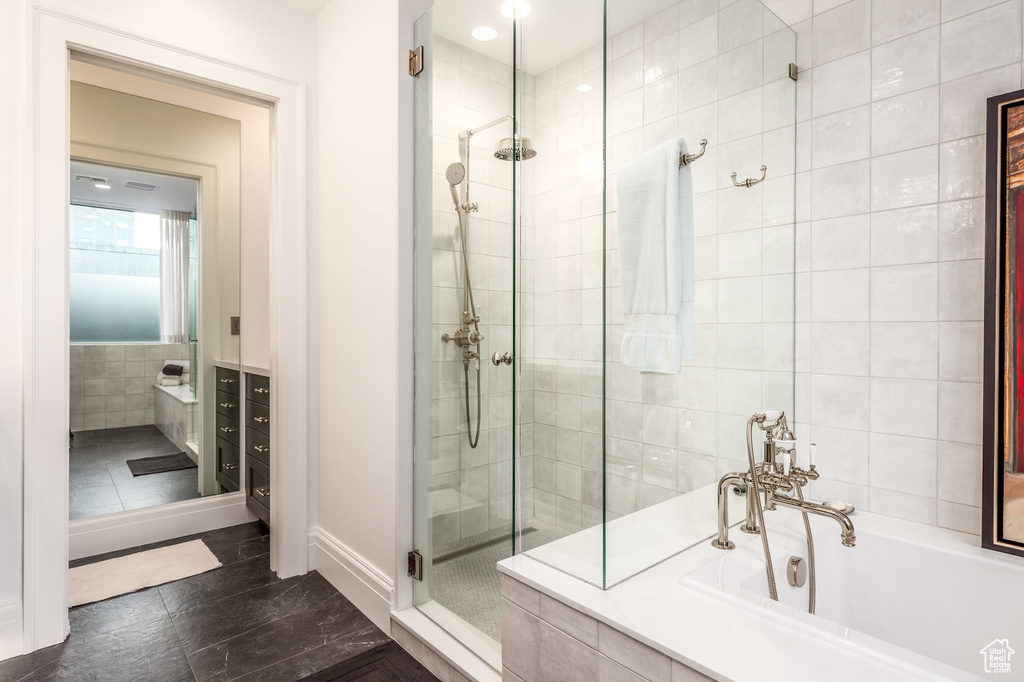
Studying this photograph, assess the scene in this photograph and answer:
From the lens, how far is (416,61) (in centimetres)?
191

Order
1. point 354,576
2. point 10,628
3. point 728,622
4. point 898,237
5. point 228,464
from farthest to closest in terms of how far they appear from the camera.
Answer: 1. point 228,464
2. point 354,576
3. point 10,628
4. point 898,237
5. point 728,622

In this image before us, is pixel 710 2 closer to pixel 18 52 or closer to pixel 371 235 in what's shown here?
pixel 371 235

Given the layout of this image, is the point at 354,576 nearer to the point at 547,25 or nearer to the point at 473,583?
the point at 473,583

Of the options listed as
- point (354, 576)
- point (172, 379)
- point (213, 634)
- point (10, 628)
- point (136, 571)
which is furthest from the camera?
point (172, 379)

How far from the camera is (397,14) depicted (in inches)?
74.2

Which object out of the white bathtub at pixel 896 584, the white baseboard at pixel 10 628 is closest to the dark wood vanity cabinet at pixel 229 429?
the white baseboard at pixel 10 628

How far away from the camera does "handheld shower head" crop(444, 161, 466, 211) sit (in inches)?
68.6

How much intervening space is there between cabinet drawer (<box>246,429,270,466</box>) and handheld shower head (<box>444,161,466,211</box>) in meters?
1.64

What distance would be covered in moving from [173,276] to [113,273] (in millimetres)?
287

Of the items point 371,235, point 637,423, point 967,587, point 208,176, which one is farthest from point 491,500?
point 208,176

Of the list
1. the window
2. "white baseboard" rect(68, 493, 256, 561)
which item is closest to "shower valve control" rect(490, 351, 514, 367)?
"white baseboard" rect(68, 493, 256, 561)

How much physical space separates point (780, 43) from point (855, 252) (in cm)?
78

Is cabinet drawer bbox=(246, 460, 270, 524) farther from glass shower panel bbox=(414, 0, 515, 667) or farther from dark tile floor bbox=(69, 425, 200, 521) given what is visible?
glass shower panel bbox=(414, 0, 515, 667)

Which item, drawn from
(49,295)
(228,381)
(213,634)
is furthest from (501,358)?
(228,381)
